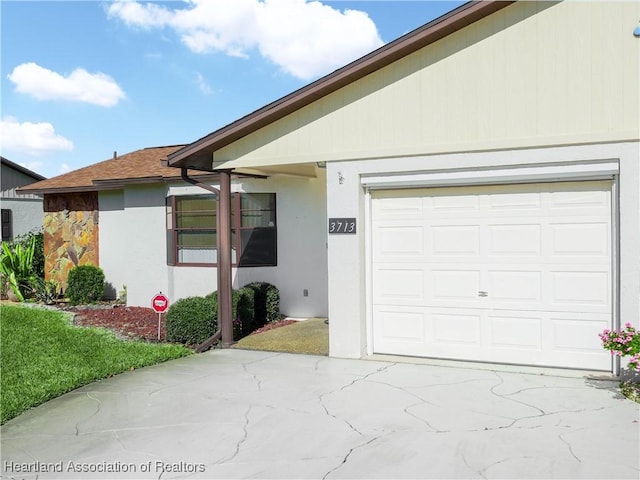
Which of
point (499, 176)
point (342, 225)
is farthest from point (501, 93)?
point (342, 225)

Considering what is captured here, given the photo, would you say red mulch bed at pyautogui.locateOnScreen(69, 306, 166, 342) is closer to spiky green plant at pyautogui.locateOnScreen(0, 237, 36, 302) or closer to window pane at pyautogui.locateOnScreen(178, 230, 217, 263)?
window pane at pyautogui.locateOnScreen(178, 230, 217, 263)

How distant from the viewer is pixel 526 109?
775 centimetres

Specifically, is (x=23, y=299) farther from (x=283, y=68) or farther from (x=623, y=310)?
(x=623, y=310)

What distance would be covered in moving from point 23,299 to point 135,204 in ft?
15.1

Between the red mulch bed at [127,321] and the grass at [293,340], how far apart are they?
0.60m

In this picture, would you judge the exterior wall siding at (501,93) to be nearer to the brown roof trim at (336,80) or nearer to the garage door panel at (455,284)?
the brown roof trim at (336,80)

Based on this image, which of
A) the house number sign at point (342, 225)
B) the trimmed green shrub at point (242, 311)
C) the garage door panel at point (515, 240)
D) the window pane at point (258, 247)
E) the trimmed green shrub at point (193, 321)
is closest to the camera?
the garage door panel at point (515, 240)

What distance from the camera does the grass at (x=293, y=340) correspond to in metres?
9.65

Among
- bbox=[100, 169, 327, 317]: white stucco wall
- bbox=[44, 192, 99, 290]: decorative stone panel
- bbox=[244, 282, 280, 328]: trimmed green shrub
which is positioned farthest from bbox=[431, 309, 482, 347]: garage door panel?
bbox=[44, 192, 99, 290]: decorative stone panel

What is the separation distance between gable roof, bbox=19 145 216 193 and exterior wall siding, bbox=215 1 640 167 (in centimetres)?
587

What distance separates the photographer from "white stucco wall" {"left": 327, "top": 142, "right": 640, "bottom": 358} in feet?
23.7

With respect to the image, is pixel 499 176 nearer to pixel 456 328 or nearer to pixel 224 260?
pixel 456 328

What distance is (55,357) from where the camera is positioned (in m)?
9.43

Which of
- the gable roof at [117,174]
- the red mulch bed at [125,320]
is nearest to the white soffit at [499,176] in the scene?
the red mulch bed at [125,320]
